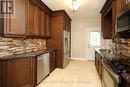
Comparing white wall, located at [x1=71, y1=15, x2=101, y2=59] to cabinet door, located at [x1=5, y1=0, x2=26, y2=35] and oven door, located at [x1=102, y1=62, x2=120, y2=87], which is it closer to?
cabinet door, located at [x1=5, y1=0, x2=26, y2=35]

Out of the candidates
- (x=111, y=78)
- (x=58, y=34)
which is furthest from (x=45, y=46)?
(x=111, y=78)

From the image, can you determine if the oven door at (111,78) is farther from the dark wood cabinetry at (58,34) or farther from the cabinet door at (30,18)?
the dark wood cabinetry at (58,34)

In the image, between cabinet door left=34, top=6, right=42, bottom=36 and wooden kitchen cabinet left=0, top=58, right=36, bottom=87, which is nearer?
wooden kitchen cabinet left=0, top=58, right=36, bottom=87

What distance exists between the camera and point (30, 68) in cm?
292

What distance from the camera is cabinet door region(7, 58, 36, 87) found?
250 cm

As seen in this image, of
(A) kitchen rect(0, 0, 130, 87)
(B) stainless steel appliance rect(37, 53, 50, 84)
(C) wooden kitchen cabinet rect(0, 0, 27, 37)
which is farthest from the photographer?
(B) stainless steel appliance rect(37, 53, 50, 84)

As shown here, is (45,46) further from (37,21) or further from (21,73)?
(21,73)

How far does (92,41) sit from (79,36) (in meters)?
0.85

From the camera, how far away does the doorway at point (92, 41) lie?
23.1 feet

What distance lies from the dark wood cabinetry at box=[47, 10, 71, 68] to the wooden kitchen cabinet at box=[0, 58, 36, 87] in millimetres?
2163

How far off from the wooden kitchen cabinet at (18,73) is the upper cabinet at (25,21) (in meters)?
0.68

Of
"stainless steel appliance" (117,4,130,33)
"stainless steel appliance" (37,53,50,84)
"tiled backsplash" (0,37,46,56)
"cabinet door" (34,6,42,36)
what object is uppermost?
"cabinet door" (34,6,42,36)

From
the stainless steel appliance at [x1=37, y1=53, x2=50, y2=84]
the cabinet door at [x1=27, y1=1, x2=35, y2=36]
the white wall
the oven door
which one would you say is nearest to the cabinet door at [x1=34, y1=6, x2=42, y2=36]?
the cabinet door at [x1=27, y1=1, x2=35, y2=36]

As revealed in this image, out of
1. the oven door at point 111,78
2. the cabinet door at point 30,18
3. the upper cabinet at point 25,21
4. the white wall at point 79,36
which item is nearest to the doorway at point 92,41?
the white wall at point 79,36
